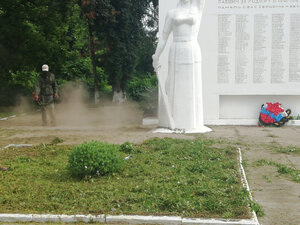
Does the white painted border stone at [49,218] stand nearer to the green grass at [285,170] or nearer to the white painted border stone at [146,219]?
the white painted border stone at [146,219]

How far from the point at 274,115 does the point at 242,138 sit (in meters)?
2.94

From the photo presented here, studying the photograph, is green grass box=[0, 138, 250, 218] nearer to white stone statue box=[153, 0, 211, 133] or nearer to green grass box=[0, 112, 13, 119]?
white stone statue box=[153, 0, 211, 133]

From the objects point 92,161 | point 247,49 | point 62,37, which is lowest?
point 92,161

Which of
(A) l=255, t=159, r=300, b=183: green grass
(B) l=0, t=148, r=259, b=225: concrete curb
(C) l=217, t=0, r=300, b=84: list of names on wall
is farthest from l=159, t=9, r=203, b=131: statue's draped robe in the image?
(B) l=0, t=148, r=259, b=225: concrete curb

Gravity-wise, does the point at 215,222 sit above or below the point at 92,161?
below

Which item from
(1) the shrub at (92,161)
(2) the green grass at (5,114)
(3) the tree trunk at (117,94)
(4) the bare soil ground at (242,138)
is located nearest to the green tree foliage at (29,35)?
(2) the green grass at (5,114)

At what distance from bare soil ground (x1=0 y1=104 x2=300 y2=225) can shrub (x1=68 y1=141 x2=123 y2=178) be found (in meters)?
1.96

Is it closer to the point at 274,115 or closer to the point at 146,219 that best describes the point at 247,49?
the point at 274,115

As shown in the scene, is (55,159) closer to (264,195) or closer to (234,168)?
(234,168)

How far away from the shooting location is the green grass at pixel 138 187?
4395 mm

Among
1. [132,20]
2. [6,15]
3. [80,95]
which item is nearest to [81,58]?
[80,95]

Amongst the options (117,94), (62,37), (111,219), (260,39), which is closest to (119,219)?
(111,219)

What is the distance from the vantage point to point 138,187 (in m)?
5.12

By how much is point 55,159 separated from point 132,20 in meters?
14.2
